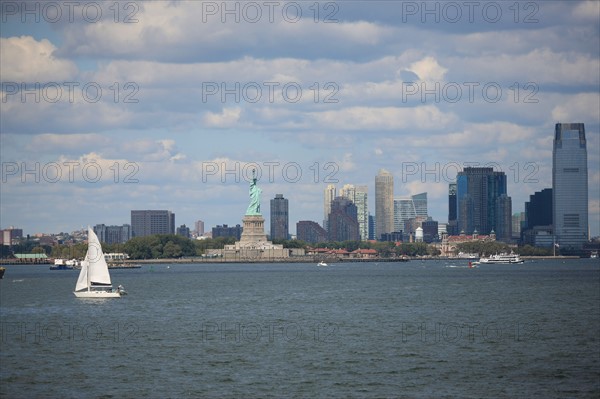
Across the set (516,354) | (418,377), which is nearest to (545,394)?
(418,377)

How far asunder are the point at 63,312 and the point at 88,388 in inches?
1644

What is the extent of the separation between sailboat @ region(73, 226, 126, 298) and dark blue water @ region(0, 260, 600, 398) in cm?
258

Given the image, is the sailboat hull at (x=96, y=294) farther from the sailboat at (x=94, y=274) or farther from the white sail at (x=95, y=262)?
the white sail at (x=95, y=262)

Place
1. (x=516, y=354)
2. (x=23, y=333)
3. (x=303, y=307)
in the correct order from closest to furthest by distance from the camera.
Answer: (x=516, y=354) < (x=23, y=333) < (x=303, y=307)

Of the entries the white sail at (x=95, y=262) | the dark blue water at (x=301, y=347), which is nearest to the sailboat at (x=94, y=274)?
the white sail at (x=95, y=262)

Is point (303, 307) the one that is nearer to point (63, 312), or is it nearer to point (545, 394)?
point (63, 312)

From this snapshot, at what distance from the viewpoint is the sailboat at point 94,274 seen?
101 m

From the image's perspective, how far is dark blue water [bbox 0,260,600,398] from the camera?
158 feet

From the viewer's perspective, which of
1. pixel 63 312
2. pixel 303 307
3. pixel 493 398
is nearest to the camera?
pixel 493 398

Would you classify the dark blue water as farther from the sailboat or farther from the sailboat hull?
the sailboat

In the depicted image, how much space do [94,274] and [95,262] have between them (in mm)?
2867

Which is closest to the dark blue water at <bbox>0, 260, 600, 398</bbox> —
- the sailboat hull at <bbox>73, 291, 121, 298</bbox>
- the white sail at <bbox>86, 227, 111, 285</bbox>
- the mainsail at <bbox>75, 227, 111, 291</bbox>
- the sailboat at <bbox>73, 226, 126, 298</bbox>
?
the sailboat hull at <bbox>73, 291, 121, 298</bbox>

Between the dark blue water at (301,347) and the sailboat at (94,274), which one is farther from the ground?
the sailboat at (94,274)

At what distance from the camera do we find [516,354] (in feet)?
192
